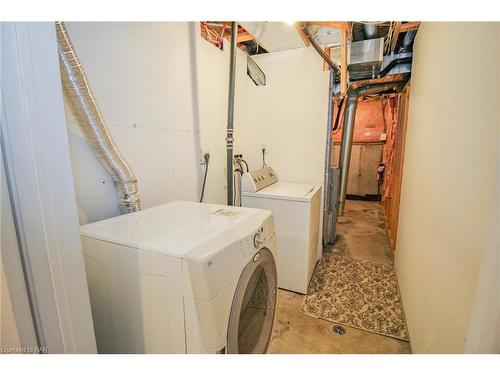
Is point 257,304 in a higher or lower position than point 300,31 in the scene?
lower

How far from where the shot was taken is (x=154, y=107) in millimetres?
1415

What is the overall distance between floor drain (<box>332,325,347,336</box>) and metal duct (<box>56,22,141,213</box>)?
1.59 meters

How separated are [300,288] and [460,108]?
175 cm

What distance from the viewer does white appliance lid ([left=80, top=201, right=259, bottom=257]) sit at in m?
0.78

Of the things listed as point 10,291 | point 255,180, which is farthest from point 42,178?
point 255,180

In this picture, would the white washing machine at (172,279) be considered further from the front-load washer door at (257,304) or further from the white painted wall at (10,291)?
the white painted wall at (10,291)

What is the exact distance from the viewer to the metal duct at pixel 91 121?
0.82 m

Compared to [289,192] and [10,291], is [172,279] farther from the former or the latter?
[289,192]

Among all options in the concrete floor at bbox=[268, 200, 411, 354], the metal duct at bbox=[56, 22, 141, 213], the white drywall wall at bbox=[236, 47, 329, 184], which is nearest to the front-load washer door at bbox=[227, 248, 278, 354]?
the concrete floor at bbox=[268, 200, 411, 354]

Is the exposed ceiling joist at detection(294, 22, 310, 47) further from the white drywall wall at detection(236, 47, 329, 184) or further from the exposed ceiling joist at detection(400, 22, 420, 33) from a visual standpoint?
the exposed ceiling joist at detection(400, 22, 420, 33)

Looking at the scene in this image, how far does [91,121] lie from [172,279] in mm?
733

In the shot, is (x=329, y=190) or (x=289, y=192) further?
(x=329, y=190)
